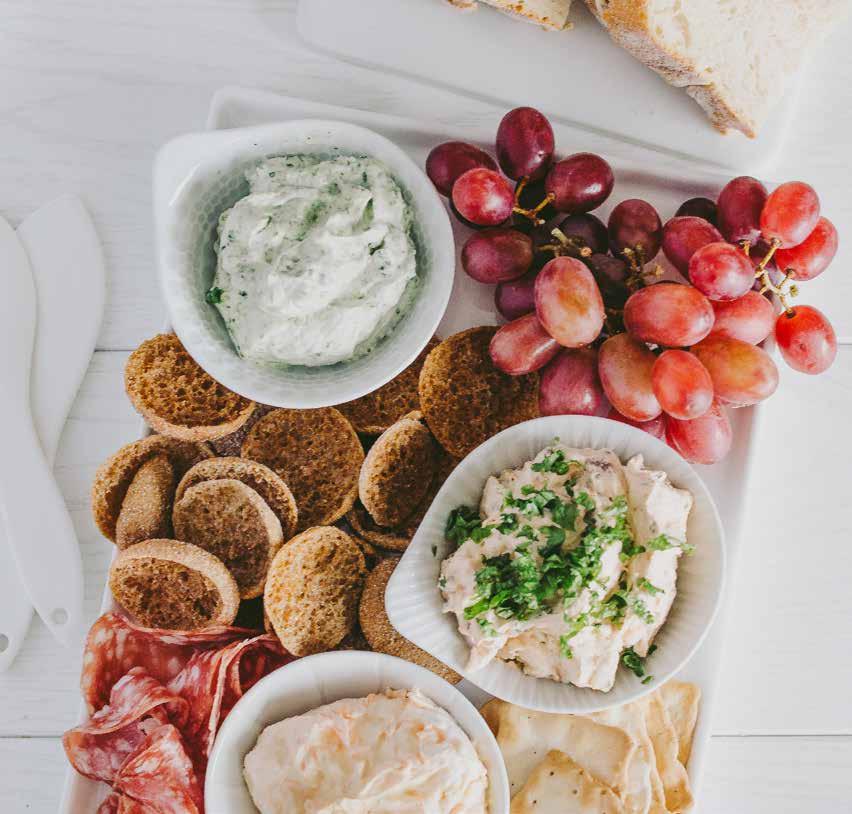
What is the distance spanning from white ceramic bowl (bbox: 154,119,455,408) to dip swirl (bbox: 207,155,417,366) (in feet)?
0.12

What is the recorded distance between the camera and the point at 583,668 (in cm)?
117

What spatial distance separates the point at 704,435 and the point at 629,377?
0.49ft

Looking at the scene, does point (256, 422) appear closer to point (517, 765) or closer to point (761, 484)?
point (517, 765)

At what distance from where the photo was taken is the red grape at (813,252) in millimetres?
1315

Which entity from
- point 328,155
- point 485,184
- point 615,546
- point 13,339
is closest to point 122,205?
point 13,339

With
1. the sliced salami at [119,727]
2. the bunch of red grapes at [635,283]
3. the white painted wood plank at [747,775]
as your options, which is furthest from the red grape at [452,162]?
the white painted wood plank at [747,775]

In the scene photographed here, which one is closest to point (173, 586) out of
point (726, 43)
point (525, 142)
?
point (525, 142)

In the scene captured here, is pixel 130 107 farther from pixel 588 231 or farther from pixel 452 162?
pixel 588 231

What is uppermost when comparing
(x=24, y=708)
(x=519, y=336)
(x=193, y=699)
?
(x=519, y=336)

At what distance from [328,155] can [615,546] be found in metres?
0.72

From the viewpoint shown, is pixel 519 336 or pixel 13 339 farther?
pixel 13 339

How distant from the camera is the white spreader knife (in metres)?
1.46

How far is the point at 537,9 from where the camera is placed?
4.57 ft

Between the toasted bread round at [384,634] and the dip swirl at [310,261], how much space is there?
377 mm
